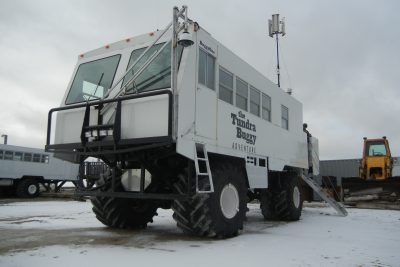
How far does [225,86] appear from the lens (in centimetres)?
809

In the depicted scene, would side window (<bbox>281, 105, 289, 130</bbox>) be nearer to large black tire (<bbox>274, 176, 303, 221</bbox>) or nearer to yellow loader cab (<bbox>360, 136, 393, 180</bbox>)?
large black tire (<bbox>274, 176, 303, 221</bbox>)

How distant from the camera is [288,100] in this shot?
1168 centimetres

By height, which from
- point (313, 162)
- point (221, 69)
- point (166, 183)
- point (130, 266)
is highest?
point (221, 69)

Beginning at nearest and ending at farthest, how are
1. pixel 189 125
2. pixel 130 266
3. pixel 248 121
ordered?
pixel 130 266
pixel 189 125
pixel 248 121

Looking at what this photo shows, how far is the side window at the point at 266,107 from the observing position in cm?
984

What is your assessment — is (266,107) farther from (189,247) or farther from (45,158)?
(45,158)

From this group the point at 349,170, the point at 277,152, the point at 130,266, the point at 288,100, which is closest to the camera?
the point at 130,266

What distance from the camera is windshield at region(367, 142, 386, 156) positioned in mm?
20875

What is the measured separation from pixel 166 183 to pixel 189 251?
1.56 meters

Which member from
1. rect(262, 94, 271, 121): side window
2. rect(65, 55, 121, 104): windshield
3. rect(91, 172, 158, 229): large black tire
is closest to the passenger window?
rect(91, 172, 158, 229): large black tire

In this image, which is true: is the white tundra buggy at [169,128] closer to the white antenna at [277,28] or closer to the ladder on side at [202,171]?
the ladder on side at [202,171]

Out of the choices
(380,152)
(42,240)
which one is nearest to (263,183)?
(42,240)

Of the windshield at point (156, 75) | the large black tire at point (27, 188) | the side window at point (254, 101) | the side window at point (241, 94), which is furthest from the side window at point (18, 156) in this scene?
the windshield at point (156, 75)

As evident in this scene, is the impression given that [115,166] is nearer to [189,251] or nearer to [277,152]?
[189,251]
